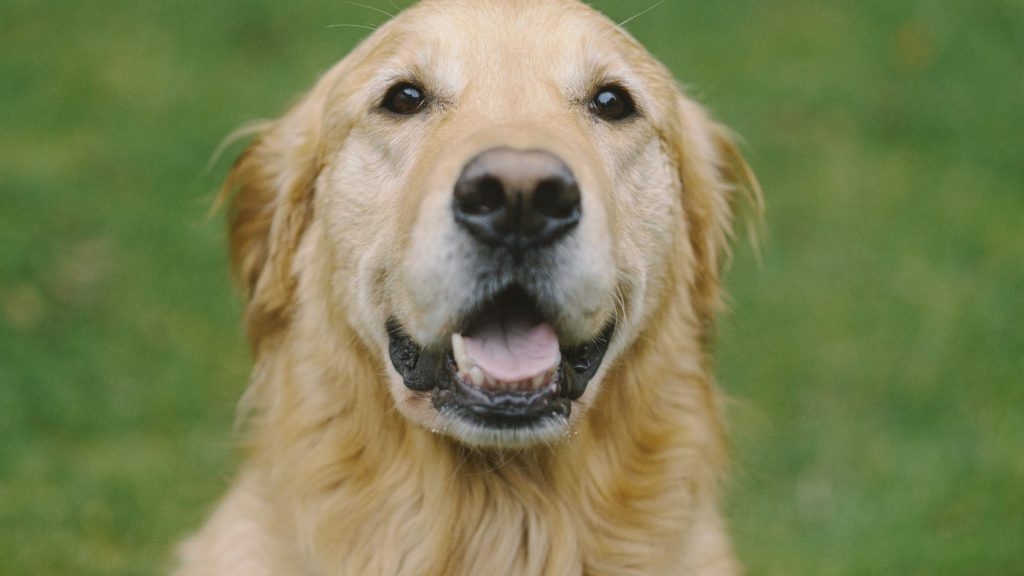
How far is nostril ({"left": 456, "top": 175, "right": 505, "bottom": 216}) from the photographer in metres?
2.93

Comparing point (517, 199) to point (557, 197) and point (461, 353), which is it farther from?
point (461, 353)

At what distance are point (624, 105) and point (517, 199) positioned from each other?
98 cm

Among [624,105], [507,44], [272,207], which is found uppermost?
[507,44]

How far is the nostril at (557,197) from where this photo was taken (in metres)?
2.92

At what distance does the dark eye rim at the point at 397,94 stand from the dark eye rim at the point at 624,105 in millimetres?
489

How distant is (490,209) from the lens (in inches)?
117

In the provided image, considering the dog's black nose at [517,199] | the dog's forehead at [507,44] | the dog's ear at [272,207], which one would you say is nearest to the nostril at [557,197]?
the dog's black nose at [517,199]

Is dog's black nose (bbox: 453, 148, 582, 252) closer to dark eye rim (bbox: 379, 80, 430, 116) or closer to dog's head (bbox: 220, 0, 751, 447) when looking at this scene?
dog's head (bbox: 220, 0, 751, 447)

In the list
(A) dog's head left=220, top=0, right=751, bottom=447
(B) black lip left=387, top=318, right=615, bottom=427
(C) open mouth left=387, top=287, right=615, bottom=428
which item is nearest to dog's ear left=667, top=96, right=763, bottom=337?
(A) dog's head left=220, top=0, right=751, bottom=447

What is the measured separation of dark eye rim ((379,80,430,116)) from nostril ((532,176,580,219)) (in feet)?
2.65

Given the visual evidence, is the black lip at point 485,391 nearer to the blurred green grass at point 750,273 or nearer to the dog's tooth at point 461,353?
the dog's tooth at point 461,353

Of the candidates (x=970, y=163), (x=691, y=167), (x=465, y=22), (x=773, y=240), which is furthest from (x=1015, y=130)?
(x=465, y=22)

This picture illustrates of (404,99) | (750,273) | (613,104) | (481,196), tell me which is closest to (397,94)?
(404,99)

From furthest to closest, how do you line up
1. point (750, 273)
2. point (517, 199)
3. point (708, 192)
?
point (750, 273)
point (708, 192)
point (517, 199)
